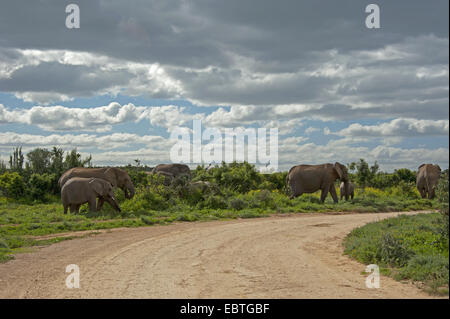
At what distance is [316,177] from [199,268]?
2166 centimetres

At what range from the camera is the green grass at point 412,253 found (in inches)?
345

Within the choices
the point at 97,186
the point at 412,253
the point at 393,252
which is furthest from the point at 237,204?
the point at 412,253

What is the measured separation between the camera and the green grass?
28.8 ft

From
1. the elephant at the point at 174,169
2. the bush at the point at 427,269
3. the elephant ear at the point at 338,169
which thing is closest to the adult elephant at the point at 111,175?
the elephant ear at the point at 338,169

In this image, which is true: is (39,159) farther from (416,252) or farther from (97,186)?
(416,252)

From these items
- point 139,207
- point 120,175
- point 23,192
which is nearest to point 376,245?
point 139,207

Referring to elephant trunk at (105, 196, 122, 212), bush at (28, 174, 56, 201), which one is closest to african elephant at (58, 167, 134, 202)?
elephant trunk at (105, 196, 122, 212)

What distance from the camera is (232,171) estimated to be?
36281mm

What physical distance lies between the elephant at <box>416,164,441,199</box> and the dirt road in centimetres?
2096

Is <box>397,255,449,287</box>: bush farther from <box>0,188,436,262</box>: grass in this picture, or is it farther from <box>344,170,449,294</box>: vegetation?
<box>0,188,436,262</box>: grass

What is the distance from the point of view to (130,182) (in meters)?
27.7

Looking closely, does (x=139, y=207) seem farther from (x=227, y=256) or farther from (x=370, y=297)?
(x=370, y=297)

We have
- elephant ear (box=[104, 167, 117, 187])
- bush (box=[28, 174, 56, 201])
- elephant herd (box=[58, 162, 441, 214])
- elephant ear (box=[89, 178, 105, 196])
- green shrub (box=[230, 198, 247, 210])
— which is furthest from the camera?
bush (box=[28, 174, 56, 201])

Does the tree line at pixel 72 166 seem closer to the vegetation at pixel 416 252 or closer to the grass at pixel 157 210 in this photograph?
the grass at pixel 157 210
